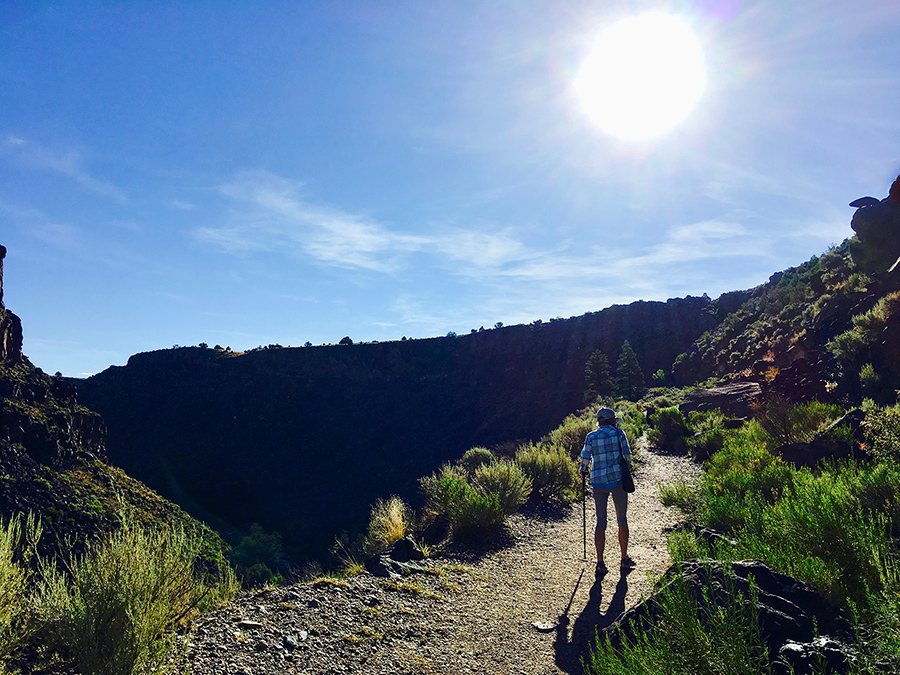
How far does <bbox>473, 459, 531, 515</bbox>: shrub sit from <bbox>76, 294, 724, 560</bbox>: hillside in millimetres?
28628

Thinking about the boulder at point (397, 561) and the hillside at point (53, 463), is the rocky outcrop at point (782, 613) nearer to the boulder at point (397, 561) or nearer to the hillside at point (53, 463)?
the boulder at point (397, 561)

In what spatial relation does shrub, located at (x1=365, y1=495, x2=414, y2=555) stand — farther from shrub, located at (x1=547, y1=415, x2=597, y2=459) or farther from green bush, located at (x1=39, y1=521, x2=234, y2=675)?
shrub, located at (x1=547, y1=415, x2=597, y2=459)

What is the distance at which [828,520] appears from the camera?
3857 millimetres

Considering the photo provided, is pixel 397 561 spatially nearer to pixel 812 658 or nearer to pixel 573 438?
pixel 812 658

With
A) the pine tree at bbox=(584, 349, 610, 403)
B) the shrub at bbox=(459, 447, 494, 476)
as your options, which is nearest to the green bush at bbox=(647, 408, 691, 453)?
the shrub at bbox=(459, 447, 494, 476)

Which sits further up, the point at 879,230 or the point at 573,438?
the point at 879,230

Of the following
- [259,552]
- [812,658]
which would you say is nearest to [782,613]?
[812,658]

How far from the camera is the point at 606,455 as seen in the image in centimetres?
606

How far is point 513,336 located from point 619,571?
5426 cm

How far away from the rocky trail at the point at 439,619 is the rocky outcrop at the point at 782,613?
1.39 metres

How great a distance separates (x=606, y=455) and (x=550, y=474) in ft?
15.9

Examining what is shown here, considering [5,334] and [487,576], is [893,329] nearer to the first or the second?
[487,576]

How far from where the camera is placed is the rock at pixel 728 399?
50.8 ft

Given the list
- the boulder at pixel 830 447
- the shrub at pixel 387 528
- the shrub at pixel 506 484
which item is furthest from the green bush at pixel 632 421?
the shrub at pixel 387 528
